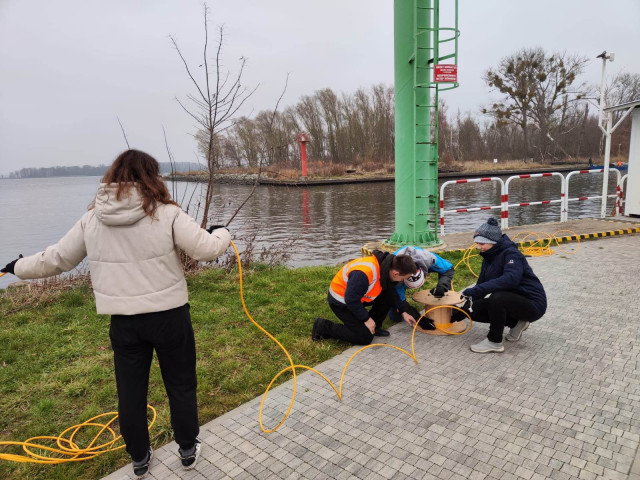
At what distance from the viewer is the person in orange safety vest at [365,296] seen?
4438 mm

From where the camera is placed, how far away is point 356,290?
443 cm

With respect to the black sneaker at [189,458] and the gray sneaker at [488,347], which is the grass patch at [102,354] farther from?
the gray sneaker at [488,347]

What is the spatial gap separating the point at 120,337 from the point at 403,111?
7.01 m

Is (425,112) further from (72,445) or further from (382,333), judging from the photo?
(72,445)

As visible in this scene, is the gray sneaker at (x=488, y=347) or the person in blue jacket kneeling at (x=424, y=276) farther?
the person in blue jacket kneeling at (x=424, y=276)

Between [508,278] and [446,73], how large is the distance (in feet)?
16.0

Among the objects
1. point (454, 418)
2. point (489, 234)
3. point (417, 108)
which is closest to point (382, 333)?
point (489, 234)

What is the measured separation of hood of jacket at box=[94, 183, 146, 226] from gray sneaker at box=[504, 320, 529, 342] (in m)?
3.93

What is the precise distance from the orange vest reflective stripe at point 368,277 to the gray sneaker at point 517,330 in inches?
58.4

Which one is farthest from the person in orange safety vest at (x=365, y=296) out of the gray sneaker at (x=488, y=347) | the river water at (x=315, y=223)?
the river water at (x=315, y=223)

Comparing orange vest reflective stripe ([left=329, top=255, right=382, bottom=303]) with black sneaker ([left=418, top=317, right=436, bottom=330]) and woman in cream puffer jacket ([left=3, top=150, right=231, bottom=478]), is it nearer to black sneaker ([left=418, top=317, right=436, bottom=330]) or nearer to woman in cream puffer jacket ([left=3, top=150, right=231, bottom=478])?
black sneaker ([left=418, top=317, right=436, bottom=330])

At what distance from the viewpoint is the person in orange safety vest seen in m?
4.44

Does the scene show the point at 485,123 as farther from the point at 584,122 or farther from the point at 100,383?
the point at 100,383

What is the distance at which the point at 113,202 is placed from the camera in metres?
2.48
